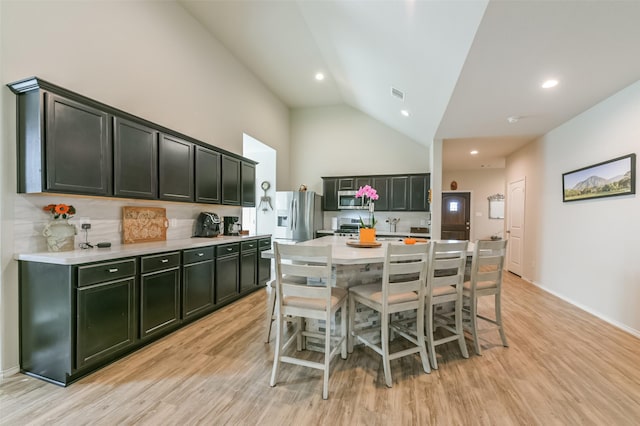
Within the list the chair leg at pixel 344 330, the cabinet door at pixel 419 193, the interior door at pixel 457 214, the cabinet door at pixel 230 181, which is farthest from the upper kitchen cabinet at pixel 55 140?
the interior door at pixel 457 214

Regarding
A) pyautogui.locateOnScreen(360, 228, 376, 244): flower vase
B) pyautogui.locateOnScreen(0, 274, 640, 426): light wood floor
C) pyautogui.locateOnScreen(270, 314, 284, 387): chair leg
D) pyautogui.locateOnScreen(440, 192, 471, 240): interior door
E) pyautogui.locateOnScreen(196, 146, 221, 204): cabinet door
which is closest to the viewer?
pyautogui.locateOnScreen(0, 274, 640, 426): light wood floor

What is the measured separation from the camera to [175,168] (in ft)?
10.6

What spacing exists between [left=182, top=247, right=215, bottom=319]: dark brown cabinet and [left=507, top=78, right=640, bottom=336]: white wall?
468 centimetres

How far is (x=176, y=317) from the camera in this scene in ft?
9.32

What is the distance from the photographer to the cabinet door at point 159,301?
2.48m

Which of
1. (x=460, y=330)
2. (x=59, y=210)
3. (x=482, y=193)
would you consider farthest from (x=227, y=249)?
(x=482, y=193)

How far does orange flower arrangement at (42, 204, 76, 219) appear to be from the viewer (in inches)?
86.8

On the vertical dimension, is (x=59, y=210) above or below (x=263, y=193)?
below

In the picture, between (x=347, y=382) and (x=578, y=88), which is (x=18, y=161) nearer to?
(x=347, y=382)

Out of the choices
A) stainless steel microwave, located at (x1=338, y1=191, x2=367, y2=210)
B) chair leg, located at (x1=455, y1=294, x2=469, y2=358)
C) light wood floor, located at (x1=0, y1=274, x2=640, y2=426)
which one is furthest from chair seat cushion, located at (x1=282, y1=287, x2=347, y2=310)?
stainless steel microwave, located at (x1=338, y1=191, x2=367, y2=210)

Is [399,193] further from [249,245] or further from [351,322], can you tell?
[351,322]

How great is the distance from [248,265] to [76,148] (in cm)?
247

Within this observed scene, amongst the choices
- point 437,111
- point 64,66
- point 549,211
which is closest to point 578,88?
point 437,111

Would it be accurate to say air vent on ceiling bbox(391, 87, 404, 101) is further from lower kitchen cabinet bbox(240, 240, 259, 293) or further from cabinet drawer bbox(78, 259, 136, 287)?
cabinet drawer bbox(78, 259, 136, 287)
